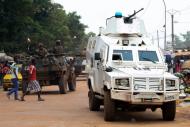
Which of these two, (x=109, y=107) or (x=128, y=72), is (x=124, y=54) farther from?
(x=109, y=107)

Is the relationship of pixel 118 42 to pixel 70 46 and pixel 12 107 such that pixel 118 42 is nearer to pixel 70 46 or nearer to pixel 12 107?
pixel 12 107

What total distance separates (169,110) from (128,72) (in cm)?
146

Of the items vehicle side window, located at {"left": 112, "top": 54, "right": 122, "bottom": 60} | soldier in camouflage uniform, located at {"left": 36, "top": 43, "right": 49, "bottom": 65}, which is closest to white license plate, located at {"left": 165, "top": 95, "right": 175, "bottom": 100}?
vehicle side window, located at {"left": 112, "top": 54, "right": 122, "bottom": 60}

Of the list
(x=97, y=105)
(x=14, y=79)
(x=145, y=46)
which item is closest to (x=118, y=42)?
(x=145, y=46)

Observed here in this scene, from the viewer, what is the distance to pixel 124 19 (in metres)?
17.3

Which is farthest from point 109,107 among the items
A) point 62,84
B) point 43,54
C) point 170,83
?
point 43,54

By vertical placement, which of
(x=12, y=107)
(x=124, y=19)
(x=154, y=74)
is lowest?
(x=12, y=107)

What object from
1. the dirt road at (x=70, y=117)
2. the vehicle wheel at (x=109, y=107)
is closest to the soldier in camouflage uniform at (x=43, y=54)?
the dirt road at (x=70, y=117)

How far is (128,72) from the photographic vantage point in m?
14.4

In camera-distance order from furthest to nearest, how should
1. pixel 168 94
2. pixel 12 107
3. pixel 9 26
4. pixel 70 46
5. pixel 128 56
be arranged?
pixel 70 46 < pixel 9 26 < pixel 12 107 < pixel 128 56 < pixel 168 94

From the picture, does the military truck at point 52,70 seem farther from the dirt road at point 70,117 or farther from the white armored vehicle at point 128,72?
the white armored vehicle at point 128,72

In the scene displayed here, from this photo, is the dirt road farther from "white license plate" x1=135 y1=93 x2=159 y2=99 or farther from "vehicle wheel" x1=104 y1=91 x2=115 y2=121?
"white license plate" x1=135 y1=93 x2=159 y2=99

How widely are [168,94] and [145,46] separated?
2637 millimetres

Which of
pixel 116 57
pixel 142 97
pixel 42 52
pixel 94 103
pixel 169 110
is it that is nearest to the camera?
pixel 142 97
